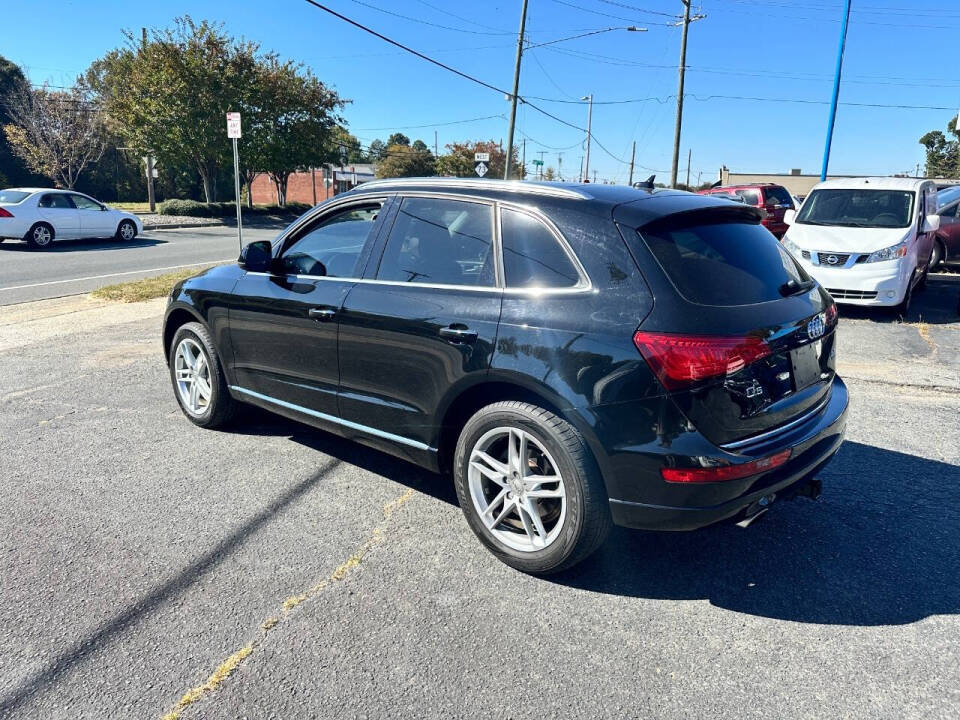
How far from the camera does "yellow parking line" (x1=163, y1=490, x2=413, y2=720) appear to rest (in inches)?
91.9

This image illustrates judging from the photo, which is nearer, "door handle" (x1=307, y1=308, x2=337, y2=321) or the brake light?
the brake light

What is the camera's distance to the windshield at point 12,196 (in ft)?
55.6

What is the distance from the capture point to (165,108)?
3034 cm

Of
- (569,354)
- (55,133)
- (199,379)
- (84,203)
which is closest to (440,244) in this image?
(569,354)

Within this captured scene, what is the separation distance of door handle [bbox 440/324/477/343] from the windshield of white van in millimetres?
8698

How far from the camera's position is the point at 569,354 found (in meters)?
2.87

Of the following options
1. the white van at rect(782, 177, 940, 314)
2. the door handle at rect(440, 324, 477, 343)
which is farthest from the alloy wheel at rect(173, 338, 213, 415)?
the white van at rect(782, 177, 940, 314)

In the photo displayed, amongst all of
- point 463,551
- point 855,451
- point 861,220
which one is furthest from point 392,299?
point 861,220

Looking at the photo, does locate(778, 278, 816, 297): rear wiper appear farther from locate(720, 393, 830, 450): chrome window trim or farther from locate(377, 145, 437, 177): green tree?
locate(377, 145, 437, 177): green tree

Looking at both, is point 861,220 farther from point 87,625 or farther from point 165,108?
point 165,108

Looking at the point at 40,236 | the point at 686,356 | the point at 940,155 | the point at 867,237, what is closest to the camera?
the point at 686,356

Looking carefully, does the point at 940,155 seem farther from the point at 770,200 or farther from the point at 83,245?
the point at 83,245

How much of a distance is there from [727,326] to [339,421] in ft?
7.25

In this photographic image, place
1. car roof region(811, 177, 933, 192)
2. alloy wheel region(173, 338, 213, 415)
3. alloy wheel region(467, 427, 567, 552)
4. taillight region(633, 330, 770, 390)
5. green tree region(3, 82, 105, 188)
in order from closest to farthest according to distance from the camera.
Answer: taillight region(633, 330, 770, 390), alloy wheel region(467, 427, 567, 552), alloy wheel region(173, 338, 213, 415), car roof region(811, 177, 933, 192), green tree region(3, 82, 105, 188)
